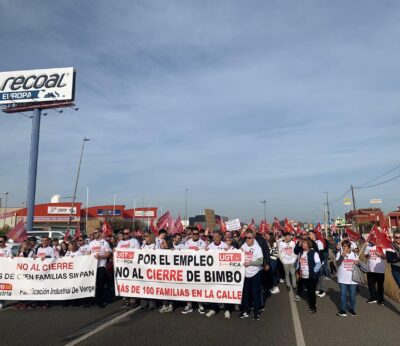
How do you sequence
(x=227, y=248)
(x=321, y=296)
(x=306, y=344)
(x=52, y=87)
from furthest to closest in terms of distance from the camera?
1. (x=52, y=87)
2. (x=321, y=296)
3. (x=227, y=248)
4. (x=306, y=344)

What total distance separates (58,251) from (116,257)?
104 inches

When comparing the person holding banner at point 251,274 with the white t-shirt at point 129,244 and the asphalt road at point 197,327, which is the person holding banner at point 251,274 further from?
the white t-shirt at point 129,244

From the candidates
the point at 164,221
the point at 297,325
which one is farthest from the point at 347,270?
the point at 164,221

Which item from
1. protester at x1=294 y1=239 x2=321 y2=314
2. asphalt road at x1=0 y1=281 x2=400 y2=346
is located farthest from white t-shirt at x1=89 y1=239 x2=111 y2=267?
protester at x1=294 y1=239 x2=321 y2=314

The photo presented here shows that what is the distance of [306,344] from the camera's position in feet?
18.8

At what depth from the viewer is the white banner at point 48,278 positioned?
8734 millimetres

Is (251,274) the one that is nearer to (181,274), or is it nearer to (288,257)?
(181,274)

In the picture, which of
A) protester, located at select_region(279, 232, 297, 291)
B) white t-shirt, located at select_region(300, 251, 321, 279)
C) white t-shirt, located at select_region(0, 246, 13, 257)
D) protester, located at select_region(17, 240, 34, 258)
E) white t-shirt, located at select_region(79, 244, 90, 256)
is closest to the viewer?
white t-shirt, located at select_region(300, 251, 321, 279)

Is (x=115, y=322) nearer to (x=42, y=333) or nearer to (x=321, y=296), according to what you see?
(x=42, y=333)

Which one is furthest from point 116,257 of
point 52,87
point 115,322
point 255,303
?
point 52,87

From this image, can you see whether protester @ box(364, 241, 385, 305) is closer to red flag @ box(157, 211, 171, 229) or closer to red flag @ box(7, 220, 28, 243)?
red flag @ box(157, 211, 171, 229)

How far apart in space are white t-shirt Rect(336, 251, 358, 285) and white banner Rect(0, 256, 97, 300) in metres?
5.56

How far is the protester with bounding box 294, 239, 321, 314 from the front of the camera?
7.98m

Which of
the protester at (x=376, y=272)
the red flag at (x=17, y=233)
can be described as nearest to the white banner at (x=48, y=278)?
the red flag at (x=17, y=233)
